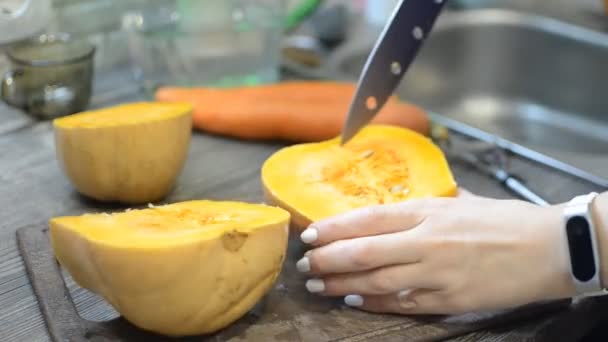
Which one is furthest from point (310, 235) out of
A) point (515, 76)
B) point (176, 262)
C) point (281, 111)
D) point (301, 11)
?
point (515, 76)

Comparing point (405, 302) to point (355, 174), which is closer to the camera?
point (405, 302)

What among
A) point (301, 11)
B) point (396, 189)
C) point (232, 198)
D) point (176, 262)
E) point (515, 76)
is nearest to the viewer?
point (176, 262)

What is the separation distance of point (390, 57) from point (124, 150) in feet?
0.99

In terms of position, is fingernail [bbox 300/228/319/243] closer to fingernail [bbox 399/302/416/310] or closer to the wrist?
fingernail [bbox 399/302/416/310]

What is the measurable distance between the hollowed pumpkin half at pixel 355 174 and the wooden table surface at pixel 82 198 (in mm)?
65

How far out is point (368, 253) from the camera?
69cm

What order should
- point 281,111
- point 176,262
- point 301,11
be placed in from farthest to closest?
point 301,11
point 281,111
point 176,262

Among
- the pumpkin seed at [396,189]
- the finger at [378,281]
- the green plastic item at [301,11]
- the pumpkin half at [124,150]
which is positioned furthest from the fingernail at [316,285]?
the green plastic item at [301,11]

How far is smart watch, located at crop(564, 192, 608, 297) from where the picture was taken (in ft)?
2.25

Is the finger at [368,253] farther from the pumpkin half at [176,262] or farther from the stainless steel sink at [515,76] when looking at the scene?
the stainless steel sink at [515,76]

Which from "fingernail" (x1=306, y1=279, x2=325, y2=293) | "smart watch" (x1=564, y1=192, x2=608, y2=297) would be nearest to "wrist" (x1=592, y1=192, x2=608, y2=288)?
"smart watch" (x1=564, y1=192, x2=608, y2=297)

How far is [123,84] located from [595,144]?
80 centimetres

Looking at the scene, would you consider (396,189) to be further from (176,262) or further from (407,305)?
(176,262)

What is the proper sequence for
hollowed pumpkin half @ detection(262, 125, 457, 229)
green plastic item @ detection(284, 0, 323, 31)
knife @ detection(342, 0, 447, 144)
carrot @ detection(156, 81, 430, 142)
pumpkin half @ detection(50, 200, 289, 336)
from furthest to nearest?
green plastic item @ detection(284, 0, 323, 31) → carrot @ detection(156, 81, 430, 142) → knife @ detection(342, 0, 447, 144) → hollowed pumpkin half @ detection(262, 125, 457, 229) → pumpkin half @ detection(50, 200, 289, 336)
